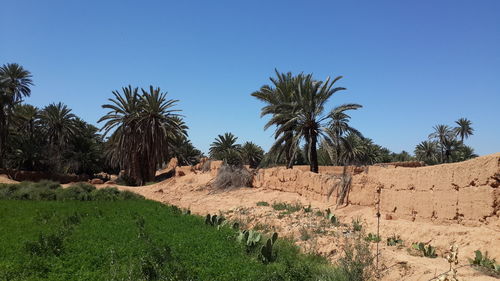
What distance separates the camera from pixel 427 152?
174ft

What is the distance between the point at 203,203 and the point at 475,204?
14.7 meters

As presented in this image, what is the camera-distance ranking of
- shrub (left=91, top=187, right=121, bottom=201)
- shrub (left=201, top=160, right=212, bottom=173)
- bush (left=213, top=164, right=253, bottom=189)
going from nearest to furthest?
shrub (left=91, top=187, right=121, bottom=201)
bush (left=213, top=164, right=253, bottom=189)
shrub (left=201, top=160, right=212, bottom=173)

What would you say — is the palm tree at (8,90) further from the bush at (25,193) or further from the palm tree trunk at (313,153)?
the palm tree trunk at (313,153)

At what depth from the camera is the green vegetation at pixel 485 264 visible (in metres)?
6.53

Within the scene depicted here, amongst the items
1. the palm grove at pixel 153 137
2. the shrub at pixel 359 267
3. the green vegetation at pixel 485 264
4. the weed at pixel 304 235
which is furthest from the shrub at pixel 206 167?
the green vegetation at pixel 485 264

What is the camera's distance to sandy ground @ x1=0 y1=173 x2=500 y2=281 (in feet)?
22.5

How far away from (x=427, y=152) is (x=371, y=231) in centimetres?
4707

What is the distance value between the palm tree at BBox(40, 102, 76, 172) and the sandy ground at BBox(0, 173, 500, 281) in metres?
28.9

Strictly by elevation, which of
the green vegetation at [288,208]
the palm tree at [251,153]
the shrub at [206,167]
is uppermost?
the palm tree at [251,153]

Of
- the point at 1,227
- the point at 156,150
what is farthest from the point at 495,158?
the point at 156,150

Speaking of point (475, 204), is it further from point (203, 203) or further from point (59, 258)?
point (203, 203)

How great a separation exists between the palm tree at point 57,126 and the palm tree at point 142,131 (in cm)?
1117

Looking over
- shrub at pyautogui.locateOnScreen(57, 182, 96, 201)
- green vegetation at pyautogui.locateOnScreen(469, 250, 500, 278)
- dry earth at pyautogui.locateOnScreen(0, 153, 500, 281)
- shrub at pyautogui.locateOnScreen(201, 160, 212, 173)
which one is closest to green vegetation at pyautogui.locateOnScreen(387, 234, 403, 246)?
dry earth at pyautogui.locateOnScreen(0, 153, 500, 281)

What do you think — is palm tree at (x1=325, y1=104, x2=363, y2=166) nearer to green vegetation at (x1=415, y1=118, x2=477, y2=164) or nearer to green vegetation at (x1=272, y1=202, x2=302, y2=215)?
green vegetation at (x1=272, y1=202, x2=302, y2=215)
